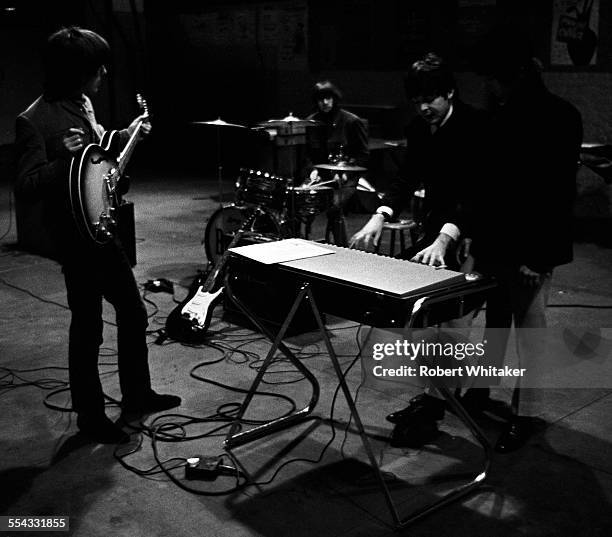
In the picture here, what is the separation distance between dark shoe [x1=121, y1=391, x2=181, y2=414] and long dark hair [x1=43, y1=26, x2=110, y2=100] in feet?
4.97

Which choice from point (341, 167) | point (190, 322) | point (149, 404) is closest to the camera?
point (149, 404)

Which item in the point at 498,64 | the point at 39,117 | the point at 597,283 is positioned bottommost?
the point at 597,283

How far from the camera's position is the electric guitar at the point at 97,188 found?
136 inches

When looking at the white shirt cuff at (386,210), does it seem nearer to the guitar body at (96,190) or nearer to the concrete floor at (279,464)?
the concrete floor at (279,464)

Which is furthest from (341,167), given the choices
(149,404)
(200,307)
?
(149,404)

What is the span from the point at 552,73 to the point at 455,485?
7.07 metres

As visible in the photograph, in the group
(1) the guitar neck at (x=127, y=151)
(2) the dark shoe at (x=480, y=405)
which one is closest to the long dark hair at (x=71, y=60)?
(1) the guitar neck at (x=127, y=151)

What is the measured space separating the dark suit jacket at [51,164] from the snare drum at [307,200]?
2.88 m

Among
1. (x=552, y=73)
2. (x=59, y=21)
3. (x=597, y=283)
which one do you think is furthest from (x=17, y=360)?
(x=59, y=21)

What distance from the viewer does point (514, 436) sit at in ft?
12.2

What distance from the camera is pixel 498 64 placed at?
336 centimetres

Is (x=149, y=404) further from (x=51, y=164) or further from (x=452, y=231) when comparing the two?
(x=452, y=231)

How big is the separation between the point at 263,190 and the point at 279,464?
320cm

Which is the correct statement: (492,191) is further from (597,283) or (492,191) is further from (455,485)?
(597,283)
